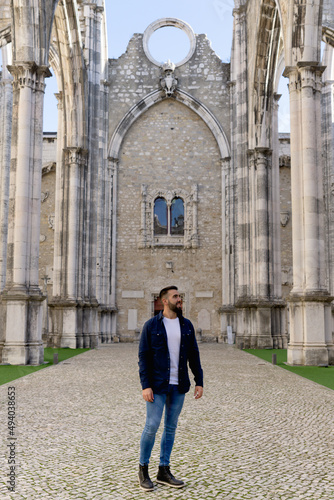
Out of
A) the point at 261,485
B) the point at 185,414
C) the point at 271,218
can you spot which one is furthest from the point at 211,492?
the point at 271,218

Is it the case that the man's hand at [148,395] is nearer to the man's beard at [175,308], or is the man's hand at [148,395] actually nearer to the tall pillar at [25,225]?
the man's beard at [175,308]

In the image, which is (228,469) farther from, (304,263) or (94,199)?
(94,199)

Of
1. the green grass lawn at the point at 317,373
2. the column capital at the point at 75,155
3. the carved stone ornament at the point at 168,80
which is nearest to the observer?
the green grass lawn at the point at 317,373

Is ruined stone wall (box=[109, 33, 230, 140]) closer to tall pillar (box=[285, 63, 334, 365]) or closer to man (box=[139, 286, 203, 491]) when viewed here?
tall pillar (box=[285, 63, 334, 365])

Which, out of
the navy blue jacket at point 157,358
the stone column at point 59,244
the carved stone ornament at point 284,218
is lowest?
the navy blue jacket at point 157,358

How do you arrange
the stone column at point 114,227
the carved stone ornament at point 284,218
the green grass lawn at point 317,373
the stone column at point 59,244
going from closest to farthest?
the green grass lawn at point 317,373 < the stone column at point 59,244 < the stone column at point 114,227 < the carved stone ornament at point 284,218

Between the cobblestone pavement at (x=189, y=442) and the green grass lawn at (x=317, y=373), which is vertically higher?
the cobblestone pavement at (x=189, y=442)

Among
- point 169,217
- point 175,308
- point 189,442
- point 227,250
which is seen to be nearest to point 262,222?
point 227,250

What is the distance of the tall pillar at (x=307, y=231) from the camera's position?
11.3 m

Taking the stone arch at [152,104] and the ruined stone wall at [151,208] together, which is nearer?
the ruined stone wall at [151,208]

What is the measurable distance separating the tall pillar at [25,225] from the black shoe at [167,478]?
8122 mm

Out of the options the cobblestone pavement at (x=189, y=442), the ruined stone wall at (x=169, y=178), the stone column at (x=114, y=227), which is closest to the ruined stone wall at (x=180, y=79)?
the ruined stone wall at (x=169, y=178)

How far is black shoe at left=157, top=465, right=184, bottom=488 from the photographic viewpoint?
11.4 ft

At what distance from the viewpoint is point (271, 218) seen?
19219mm
